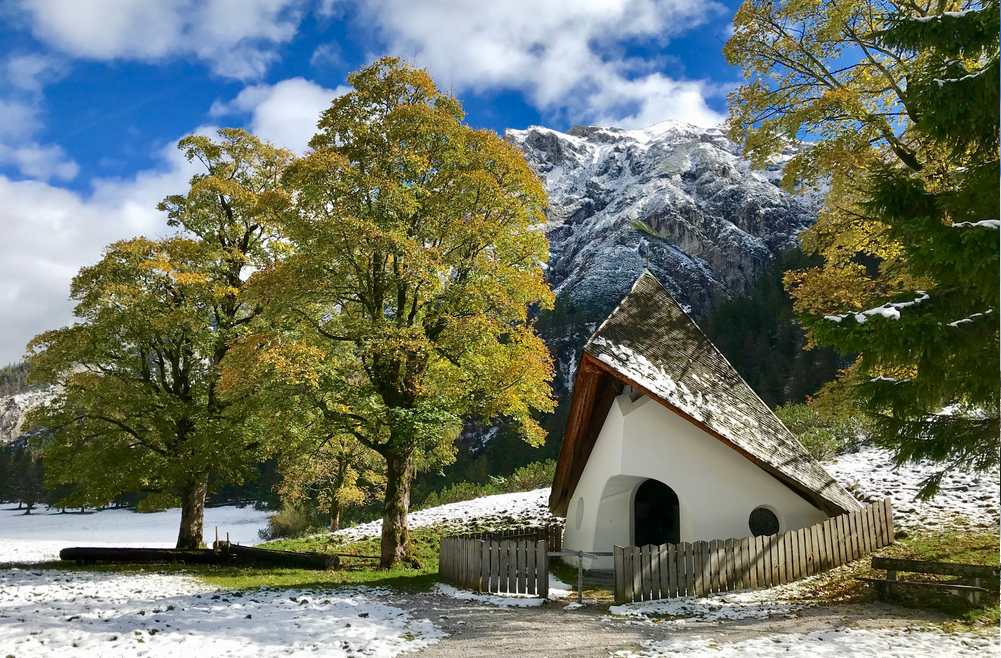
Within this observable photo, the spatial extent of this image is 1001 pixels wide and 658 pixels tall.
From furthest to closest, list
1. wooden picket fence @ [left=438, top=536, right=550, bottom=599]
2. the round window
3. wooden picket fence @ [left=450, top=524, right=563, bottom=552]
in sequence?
wooden picket fence @ [left=450, top=524, right=563, bottom=552], the round window, wooden picket fence @ [left=438, top=536, right=550, bottom=599]

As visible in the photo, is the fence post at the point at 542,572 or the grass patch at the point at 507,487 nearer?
the fence post at the point at 542,572

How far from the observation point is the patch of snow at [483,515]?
26.0 m

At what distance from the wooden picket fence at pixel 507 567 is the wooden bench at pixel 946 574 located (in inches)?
240

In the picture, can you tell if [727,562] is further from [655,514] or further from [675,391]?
[655,514]

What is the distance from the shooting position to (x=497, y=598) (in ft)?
45.3

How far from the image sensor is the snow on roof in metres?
16.3

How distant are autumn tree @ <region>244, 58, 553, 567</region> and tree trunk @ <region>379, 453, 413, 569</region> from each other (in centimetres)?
3

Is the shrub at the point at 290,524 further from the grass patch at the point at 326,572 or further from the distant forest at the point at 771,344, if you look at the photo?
the distant forest at the point at 771,344

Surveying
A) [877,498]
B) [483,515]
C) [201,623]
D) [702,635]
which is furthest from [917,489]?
[201,623]

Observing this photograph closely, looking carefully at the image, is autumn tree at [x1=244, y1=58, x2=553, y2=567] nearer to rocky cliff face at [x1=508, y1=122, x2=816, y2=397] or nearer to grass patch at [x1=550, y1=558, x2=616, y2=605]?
grass patch at [x1=550, y1=558, x2=616, y2=605]

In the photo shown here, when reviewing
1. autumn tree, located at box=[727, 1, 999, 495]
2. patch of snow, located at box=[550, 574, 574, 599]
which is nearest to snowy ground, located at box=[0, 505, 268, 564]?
patch of snow, located at box=[550, 574, 574, 599]

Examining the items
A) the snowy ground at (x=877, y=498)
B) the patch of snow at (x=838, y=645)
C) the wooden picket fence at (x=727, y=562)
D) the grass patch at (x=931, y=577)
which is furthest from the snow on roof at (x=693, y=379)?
the patch of snow at (x=838, y=645)

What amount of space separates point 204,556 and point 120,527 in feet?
170

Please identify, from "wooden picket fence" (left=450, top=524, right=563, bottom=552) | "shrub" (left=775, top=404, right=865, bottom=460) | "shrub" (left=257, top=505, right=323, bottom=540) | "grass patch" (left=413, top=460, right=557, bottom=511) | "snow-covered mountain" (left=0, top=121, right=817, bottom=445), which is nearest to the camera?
"wooden picket fence" (left=450, top=524, right=563, bottom=552)
